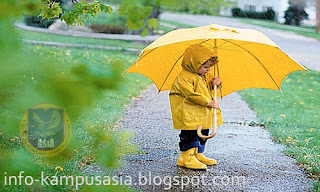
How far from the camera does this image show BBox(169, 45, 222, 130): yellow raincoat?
4.27 metres

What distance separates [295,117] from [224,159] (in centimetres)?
309

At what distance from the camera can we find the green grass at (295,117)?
5.31 metres

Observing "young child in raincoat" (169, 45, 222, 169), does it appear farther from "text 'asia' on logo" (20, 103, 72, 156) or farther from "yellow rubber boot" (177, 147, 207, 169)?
"text 'asia' on logo" (20, 103, 72, 156)

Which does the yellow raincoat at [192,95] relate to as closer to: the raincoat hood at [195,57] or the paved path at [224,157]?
the raincoat hood at [195,57]

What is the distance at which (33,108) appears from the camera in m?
1.03

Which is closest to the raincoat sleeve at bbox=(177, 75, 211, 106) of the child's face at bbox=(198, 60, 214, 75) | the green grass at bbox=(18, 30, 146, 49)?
the child's face at bbox=(198, 60, 214, 75)

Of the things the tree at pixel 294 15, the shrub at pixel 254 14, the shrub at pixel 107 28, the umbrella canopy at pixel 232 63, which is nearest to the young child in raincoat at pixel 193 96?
the umbrella canopy at pixel 232 63

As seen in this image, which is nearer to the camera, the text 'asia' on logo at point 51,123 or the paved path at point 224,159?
the text 'asia' on logo at point 51,123

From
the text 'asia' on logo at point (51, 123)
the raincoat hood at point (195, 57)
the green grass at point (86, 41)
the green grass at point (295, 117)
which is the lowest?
the green grass at point (86, 41)

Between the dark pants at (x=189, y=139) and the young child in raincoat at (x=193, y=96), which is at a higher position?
the young child in raincoat at (x=193, y=96)

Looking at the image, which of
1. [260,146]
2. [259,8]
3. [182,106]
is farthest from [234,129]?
[259,8]

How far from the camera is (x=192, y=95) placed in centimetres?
424

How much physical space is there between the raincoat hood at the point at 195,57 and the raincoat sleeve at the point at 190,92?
0.12 meters

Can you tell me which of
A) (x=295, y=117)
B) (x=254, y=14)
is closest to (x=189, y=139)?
(x=295, y=117)
